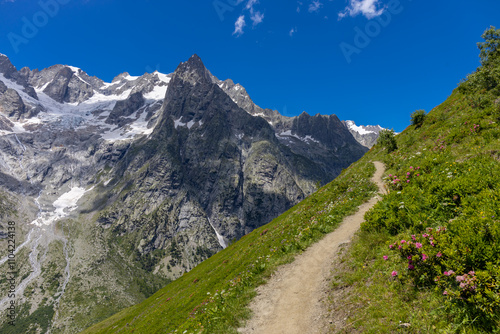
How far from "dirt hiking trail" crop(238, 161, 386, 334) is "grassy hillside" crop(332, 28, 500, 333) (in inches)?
43.0

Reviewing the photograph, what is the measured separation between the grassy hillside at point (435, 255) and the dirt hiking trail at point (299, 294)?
3.58 feet

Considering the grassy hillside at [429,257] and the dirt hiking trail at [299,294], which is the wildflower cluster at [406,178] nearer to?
the grassy hillside at [429,257]

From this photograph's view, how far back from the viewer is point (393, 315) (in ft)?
23.1

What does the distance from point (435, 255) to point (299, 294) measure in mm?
6921

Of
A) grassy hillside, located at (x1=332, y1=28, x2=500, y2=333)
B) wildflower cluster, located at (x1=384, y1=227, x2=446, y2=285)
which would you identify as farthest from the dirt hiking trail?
wildflower cluster, located at (x1=384, y1=227, x2=446, y2=285)

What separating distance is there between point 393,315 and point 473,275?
8.44ft

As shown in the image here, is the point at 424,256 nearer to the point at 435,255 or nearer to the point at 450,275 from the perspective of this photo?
the point at 435,255

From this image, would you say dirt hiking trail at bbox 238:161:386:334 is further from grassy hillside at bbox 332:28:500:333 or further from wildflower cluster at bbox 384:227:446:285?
wildflower cluster at bbox 384:227:446:285

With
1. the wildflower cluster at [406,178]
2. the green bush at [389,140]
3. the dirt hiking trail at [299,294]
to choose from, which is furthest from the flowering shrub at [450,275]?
the green bush at [389,140]

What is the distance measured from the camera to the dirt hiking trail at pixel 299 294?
32.4 ft

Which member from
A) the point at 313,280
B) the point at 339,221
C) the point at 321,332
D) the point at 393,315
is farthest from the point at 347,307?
the point at 339,221

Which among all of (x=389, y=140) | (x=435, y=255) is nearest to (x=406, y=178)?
(x=435, y=255)

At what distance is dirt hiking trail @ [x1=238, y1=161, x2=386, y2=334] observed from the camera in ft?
32.4

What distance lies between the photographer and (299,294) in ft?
38.8
